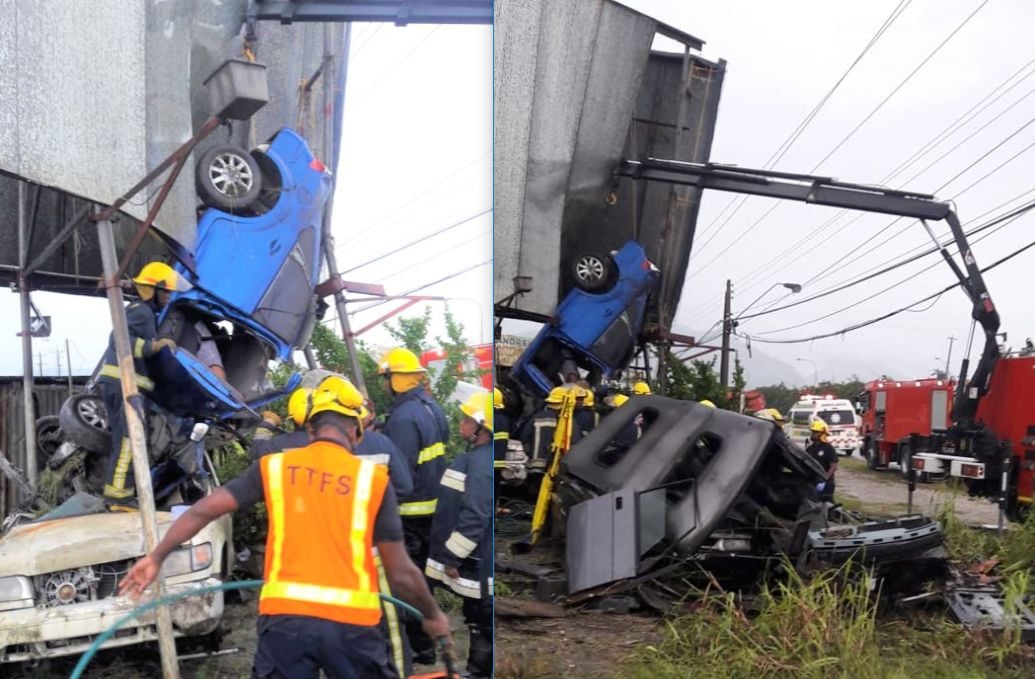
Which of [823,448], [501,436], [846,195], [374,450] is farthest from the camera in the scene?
[823,448]

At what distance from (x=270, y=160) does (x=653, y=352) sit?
5.91 ft

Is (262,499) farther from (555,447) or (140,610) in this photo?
(555,447)

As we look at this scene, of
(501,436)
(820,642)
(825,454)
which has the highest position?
(501,436)

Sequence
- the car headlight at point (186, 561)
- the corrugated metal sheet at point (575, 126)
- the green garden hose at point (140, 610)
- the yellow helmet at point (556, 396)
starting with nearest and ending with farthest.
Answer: the green garden hose at point (140, 610) < the car headlight at point (186, 561) < the corrugated metal sheet at point (575, 126) < the yellow helmet at point (556, 396)

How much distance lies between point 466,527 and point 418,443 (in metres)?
0.27

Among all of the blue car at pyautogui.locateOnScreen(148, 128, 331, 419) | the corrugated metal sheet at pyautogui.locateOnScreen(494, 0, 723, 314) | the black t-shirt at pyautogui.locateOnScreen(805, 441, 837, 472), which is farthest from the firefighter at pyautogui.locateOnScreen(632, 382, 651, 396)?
the black t-shirt at pyautogui.locateOnScreen(805, 441, 837, 472)

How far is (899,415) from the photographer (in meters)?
6.48

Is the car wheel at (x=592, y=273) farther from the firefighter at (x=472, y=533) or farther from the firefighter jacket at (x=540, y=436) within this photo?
the firefighter at (x=472, y=533)

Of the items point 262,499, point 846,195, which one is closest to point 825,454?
point 846,195

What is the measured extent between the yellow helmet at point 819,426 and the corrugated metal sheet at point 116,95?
453cm

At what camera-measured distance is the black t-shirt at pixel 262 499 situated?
196 centimetres

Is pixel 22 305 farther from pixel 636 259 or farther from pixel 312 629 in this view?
pixel 636 259

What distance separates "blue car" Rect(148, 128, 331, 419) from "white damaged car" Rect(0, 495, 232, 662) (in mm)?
300

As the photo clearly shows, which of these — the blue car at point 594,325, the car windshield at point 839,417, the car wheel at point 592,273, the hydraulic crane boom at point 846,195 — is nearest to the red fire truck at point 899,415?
the car windshield at point 839,417
